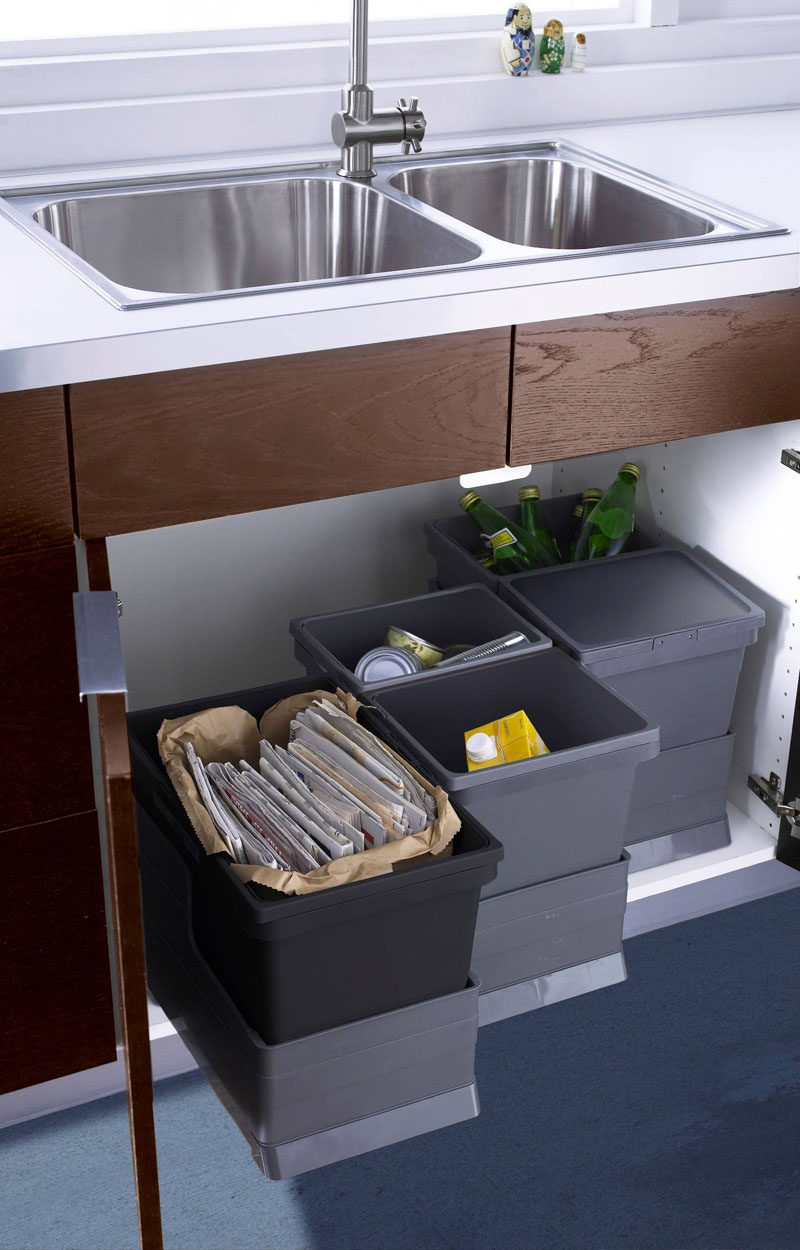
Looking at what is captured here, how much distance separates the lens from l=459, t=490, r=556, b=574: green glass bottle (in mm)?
2049

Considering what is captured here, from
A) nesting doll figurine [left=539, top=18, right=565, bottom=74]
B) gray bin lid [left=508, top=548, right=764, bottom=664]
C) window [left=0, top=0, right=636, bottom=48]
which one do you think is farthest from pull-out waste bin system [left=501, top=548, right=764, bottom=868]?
window [left=0, top=0, right=636, bottom=48]

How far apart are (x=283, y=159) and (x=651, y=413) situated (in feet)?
2.22

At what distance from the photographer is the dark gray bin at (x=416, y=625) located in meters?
1.82

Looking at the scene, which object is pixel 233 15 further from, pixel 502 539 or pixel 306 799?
pixel 306 799

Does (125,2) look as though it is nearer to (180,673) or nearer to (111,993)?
(180,673)

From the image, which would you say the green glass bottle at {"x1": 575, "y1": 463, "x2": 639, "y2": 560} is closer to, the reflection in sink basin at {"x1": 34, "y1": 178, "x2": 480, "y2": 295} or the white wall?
the white wall

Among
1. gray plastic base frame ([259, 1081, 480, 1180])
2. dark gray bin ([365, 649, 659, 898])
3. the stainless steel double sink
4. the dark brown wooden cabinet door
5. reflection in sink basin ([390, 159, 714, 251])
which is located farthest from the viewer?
reflection in sink basin ([390, 159, 714, 251])

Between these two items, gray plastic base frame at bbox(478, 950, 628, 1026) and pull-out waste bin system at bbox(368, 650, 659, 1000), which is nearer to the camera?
pull-out waste bin system at bbox(368, 650, 659, 1000)

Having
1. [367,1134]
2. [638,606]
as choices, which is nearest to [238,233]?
[638,606]

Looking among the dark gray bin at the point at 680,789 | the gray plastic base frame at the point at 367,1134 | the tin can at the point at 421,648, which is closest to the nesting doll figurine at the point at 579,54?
the tin can at the point at 421,648

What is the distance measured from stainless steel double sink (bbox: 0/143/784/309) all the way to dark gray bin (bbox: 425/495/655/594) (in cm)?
41

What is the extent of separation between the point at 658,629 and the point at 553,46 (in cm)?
91

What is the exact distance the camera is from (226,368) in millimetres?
1364

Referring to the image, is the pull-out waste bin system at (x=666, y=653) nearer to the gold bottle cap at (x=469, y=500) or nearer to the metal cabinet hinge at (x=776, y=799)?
the metal cabinet hinge at (x=776, y=799)
